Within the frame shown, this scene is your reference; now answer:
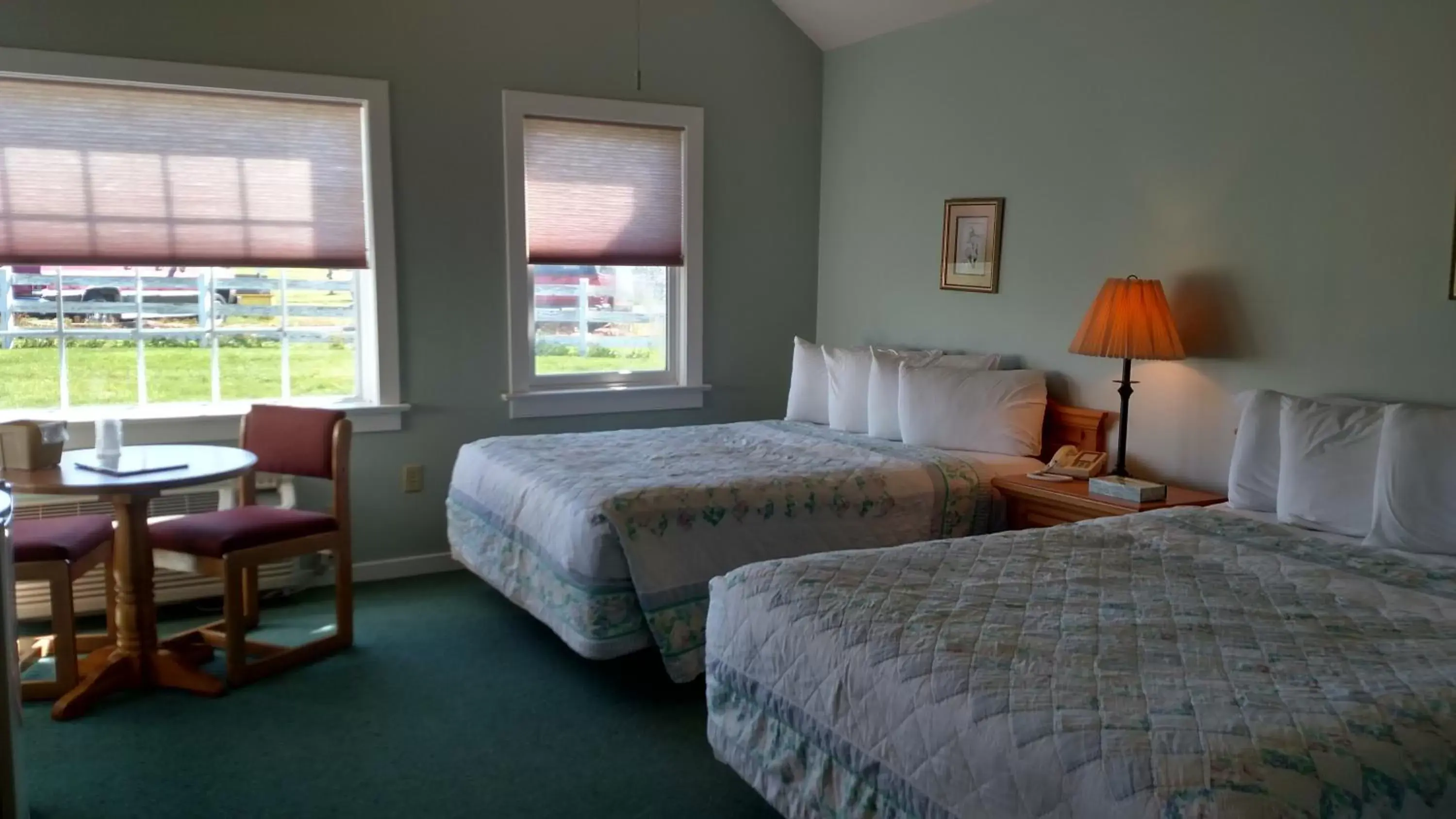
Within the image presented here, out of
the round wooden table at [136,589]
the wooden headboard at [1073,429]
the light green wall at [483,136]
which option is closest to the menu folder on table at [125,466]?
the round wooden table at [136,589]

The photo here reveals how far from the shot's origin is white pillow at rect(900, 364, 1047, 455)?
3975mm

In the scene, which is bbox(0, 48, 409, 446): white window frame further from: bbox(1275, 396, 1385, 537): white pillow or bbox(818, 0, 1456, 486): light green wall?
bbox(1275, 396, 1385, 537): white pillow

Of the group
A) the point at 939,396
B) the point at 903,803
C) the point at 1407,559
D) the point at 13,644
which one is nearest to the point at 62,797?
the point at 13,644

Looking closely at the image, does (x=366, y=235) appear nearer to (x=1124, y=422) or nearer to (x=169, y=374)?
(x=169, y=374)

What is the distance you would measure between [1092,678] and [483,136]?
3.48 m

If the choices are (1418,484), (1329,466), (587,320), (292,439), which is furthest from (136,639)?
(1418,484)

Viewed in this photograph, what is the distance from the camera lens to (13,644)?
2115mm

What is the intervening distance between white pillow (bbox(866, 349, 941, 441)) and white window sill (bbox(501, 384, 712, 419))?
37.7 inches

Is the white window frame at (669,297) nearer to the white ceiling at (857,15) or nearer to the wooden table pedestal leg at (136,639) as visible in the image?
the white ceiling at (857,15)

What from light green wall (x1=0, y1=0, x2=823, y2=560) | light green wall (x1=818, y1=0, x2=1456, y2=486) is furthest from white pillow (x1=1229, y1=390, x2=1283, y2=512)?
light green wall (x1=0, y1=0, x2=823, y2=560)

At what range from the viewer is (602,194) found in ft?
15.5

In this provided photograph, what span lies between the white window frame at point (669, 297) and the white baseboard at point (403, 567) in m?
0.69

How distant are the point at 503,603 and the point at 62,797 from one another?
1706 millimetres

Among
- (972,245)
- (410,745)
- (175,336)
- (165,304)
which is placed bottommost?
(410,745)
